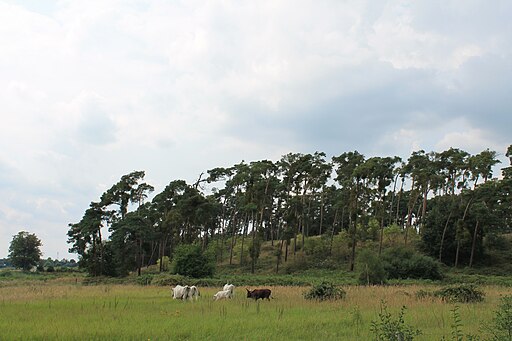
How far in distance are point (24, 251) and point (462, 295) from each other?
102 metres

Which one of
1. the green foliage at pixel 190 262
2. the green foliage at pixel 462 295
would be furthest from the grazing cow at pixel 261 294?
the green foliage at pixel 190 262

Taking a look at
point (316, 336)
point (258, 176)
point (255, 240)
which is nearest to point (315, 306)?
point (316, 336)

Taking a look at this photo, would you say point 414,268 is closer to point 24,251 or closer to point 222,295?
point 222,295

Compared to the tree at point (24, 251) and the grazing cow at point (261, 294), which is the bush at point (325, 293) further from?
the tree at point (24, 251)

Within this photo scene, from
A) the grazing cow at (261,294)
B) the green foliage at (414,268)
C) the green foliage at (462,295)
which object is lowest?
the green foliage at (414,268)

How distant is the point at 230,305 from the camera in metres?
21.0

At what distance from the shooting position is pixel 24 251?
103 metres

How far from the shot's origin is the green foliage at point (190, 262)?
47.6 m

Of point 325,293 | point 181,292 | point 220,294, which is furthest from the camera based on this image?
point 181,292

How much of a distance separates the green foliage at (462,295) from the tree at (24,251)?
10026cm

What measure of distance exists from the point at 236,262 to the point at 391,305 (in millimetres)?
53977

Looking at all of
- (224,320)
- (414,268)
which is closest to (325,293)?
(224,320)

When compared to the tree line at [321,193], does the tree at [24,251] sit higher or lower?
lower

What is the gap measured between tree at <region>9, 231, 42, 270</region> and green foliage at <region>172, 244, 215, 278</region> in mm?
69031
